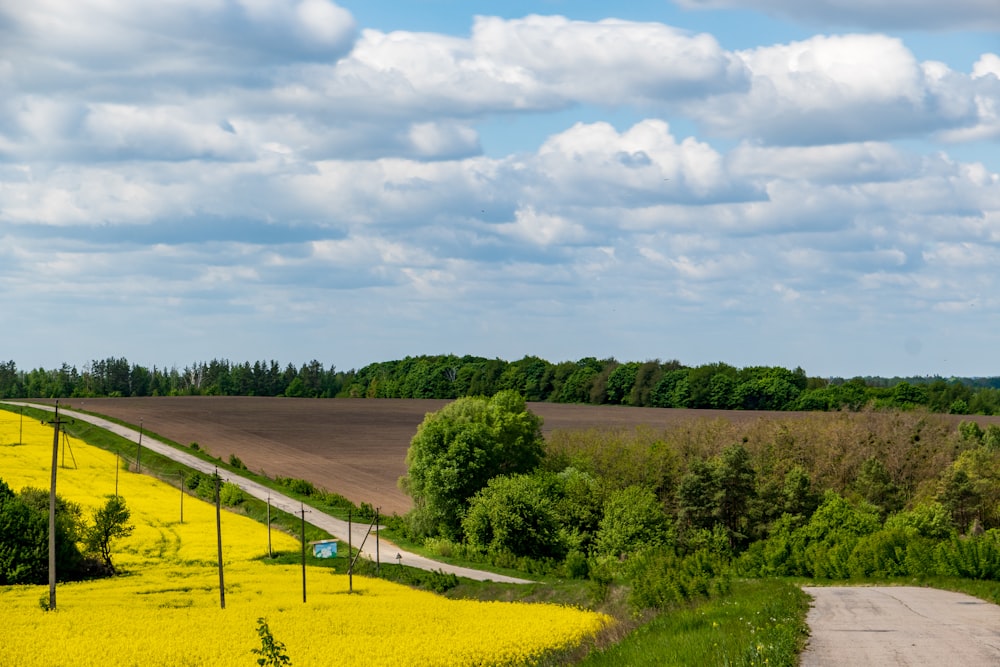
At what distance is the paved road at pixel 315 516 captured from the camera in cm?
A: 7119

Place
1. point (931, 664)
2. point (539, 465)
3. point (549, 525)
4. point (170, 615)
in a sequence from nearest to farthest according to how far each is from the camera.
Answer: point (931, 664)
point (170, 615)
point (549, 525)
point (539, 465)

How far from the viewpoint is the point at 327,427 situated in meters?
157

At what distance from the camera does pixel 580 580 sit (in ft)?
209

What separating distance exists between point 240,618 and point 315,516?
1766 inches

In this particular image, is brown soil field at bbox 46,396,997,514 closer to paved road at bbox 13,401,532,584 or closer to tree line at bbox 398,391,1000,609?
paved road at bbox 13,401,532,584

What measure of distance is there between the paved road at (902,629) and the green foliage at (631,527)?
44.3 metres

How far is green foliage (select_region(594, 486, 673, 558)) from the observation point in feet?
248

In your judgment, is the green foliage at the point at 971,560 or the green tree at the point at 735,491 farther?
the green tree at the point at 735,491

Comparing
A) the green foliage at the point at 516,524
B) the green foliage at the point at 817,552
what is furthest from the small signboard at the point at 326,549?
the green foliage at the point at 817,552

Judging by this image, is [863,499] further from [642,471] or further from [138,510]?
[138,510]

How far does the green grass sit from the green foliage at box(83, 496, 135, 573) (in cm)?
4711

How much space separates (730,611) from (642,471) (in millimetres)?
67248

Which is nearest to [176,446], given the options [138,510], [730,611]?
[138,510]

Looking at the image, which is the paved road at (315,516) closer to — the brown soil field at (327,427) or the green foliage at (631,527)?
the brown soil field at (327,427)
